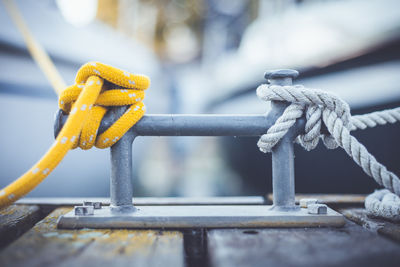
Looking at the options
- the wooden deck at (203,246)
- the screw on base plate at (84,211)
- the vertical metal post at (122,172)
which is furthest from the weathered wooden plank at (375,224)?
the screw on base plate at (84,211)

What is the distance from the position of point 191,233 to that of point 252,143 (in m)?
2.63

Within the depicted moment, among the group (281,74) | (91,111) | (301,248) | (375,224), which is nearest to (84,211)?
(91,111)

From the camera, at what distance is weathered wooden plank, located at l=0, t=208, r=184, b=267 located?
2.05 feet

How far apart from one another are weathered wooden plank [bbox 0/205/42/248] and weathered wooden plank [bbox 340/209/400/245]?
0.98m

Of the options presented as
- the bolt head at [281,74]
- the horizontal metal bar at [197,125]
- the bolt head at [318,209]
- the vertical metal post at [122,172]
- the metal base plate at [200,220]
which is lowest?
the metal base plate at [200,220]

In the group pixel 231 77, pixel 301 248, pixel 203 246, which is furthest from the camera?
pixel 231 77

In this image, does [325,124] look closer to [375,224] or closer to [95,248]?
[375,224]

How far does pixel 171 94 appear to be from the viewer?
20.0 feet

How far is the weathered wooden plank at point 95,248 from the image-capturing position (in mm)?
625

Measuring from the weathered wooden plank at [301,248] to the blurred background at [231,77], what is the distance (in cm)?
133

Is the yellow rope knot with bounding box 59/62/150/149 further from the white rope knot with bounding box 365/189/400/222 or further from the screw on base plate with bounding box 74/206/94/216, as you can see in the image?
the white rope knot with bounding box 365/189/400/222

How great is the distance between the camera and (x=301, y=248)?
0.68 meters

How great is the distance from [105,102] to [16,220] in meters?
0.43

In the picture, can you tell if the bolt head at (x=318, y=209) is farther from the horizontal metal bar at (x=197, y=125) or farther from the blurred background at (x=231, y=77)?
the blurred background at (x=231, y=77)
